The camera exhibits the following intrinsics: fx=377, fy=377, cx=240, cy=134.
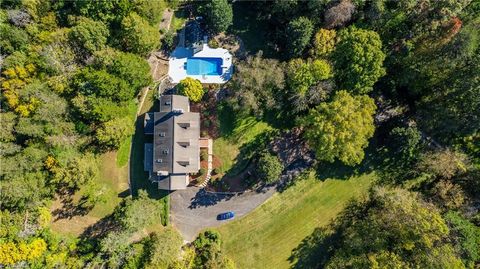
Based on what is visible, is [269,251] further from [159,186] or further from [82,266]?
[82,266]

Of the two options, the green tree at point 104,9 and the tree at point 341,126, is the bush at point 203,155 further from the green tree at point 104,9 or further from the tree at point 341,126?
the green tree at point 104,9

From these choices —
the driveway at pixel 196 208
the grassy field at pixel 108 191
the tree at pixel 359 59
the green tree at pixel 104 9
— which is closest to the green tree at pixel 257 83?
the tree at pixel 359 59

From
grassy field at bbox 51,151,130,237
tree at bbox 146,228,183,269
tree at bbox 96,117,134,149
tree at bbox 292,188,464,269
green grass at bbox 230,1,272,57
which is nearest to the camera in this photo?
tree at bbox 292,188,464,269

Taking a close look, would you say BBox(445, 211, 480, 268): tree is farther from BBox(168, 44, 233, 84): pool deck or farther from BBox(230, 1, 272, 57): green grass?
BBox(168, 44, 233, 84): pool deck

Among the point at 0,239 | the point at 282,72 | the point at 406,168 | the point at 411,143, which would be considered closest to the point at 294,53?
the point at 282,72

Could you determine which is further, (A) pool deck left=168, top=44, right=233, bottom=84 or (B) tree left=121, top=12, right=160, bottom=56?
(A) pool deck left=168, top=44, right=233, bottom=84

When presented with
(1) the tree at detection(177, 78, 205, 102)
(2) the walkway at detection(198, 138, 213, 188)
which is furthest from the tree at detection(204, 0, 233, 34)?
(2) the walkway at detection(198, 138, 213, 188)

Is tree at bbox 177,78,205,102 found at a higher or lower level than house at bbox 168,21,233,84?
lower
